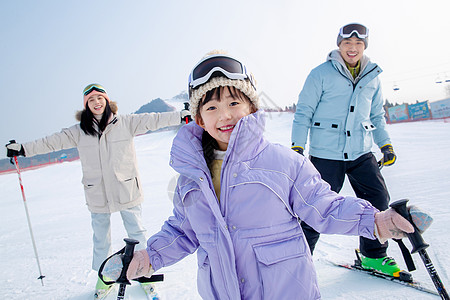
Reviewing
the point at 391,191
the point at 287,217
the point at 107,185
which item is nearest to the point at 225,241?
the point at 287,217

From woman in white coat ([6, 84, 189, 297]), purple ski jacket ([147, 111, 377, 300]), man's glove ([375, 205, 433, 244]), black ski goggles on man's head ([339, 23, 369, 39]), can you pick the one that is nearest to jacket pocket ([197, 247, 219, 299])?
purple ski jacket ([147, 111, 377, 300])

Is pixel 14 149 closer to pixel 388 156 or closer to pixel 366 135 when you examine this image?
pixel 366 135

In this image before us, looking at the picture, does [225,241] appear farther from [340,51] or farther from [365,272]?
[340,51]

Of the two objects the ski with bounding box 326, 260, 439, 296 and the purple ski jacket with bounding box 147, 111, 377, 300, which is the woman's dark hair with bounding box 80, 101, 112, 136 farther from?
the ski with bounding box 326, 260, 439, 296

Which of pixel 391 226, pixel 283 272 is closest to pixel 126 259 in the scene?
pixel 283 272

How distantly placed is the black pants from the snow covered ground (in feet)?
0.88

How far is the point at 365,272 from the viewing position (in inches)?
96.7

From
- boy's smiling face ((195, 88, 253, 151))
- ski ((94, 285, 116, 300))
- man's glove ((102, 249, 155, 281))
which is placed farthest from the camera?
ski ((94, 285, 116, 300))

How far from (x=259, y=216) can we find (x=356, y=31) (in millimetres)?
2134

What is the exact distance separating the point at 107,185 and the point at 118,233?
76.8 inches

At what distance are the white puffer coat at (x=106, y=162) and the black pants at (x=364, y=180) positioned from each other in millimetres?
1832

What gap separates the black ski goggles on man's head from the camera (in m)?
2.52

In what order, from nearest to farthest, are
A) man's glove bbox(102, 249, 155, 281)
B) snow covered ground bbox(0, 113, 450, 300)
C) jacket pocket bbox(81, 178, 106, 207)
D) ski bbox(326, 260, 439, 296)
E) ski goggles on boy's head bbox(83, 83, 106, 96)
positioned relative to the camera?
1. man's glove bbox(102, 249, 155, 281)
2. ski bbox(326, 260, 439, 296)
3. snow covered ground bbox(0, 113, 450, 300)
4. jacket pocket bbox(81, 178, 106, 207)
5. ski goggles on boy's head bbox(83, 83, 106, 96)

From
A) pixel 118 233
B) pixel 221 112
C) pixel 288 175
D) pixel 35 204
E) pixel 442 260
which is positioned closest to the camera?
pixel 288 175
